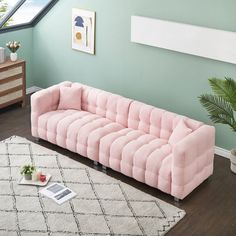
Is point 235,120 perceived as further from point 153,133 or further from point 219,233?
point 219,233

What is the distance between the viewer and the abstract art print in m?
6.46

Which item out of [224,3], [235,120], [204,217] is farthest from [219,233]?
[224,3]

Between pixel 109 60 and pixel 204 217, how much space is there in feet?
8.82

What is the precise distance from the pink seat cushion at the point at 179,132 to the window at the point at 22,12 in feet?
9.26

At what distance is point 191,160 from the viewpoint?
4727mm

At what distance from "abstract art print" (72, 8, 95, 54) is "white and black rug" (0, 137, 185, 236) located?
75.9 inches

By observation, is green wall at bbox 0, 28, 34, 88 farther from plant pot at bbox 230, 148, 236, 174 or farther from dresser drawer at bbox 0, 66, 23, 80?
plant pot at bbox 230, 148, 236, 174

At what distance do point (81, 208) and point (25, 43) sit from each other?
132 inches

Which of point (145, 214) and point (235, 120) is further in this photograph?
point (235, 120)

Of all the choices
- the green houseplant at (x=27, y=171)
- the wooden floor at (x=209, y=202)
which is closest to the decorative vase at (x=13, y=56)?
the wooden floor at (x=209, y=202)

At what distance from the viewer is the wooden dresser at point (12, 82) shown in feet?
21.5

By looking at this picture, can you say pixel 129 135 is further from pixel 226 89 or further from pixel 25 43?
pixel 25 43

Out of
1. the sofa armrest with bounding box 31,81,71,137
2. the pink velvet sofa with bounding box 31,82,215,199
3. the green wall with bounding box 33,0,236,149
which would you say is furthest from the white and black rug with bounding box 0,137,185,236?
the green wall with bounding box 33,0,236,149

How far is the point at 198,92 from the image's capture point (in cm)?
568
